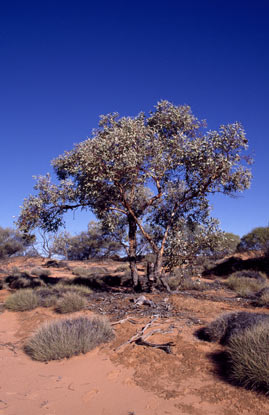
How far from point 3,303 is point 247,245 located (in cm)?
2378

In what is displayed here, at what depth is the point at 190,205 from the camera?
530 inches

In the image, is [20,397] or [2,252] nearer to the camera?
[20,397]

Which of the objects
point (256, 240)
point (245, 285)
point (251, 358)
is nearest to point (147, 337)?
point (251, 358)

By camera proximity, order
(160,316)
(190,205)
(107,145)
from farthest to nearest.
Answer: (190,205) < (107,145) < (160,316)

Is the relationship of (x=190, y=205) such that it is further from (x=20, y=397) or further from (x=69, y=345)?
(x=20, y=397)

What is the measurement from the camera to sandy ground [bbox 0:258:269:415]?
4395 mm

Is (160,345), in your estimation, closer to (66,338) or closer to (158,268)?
(66,338)

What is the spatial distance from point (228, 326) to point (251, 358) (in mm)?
1946

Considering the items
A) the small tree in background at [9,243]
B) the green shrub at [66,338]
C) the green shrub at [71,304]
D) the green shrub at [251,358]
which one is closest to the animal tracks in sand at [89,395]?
the green shrub at [66,338]

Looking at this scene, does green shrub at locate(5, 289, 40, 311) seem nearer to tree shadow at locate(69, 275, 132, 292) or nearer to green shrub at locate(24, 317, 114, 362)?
green shrub at locate(24, 317, 114, 362)

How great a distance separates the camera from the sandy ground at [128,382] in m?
4.39

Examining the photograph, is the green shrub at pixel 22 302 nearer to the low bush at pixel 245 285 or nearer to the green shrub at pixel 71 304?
the green shrub at pixel 71 304

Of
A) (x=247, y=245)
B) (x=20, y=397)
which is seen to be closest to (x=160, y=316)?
(x=20, y=397)

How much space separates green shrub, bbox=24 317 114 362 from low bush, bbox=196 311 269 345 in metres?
2.37
